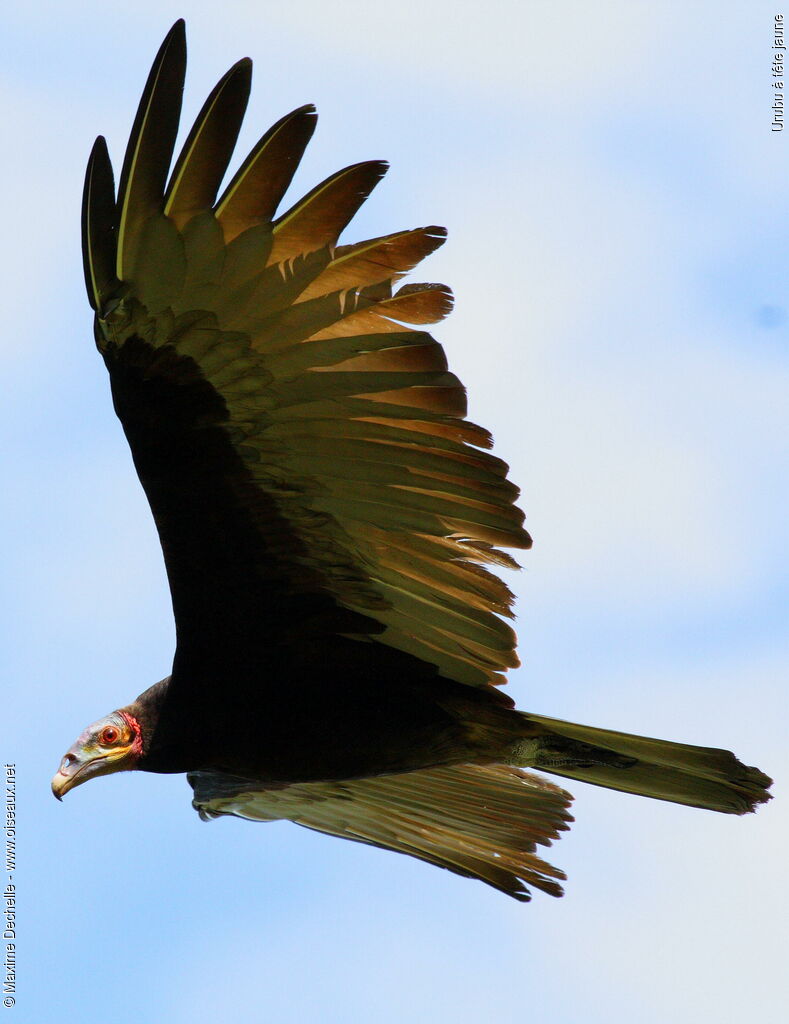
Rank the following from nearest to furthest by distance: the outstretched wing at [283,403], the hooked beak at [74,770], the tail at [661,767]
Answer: the outstretched wing at [283,403], the tail at [661,767], the hooked beak at [74,770]

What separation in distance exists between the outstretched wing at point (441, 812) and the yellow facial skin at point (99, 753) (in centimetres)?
65

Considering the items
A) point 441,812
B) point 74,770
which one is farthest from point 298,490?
point 441,812

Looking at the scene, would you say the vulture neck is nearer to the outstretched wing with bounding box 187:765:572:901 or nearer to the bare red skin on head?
the bare red skin on head

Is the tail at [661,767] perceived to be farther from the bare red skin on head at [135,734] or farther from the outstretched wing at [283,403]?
the bare red skin on head at [135,734]

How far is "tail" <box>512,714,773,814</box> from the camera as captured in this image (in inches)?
218

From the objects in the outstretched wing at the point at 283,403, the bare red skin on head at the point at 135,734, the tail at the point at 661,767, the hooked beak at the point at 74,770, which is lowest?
the hooked beak at the point at 74,770

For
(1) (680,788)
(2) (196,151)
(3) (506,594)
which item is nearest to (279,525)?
(3) (506,594)

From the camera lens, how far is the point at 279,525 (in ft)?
17.3

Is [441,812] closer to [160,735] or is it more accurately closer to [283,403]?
[160,735]

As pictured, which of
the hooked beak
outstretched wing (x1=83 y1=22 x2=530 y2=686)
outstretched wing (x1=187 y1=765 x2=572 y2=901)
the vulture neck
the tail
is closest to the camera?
outstretched wing (x1=83 y1=22 x2=530 y2=686)

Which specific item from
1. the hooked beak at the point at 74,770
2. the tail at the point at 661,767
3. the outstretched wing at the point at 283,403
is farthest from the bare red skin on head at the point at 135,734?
the tail at the point at 661,767

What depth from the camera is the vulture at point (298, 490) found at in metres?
4.77

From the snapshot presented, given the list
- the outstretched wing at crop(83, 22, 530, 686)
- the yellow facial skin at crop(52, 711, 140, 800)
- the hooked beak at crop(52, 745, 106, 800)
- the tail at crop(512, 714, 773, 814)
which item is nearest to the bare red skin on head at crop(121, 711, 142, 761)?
the yellow facial skin at crop(52, 711, 140, 800)

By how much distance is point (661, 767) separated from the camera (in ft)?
18.4
